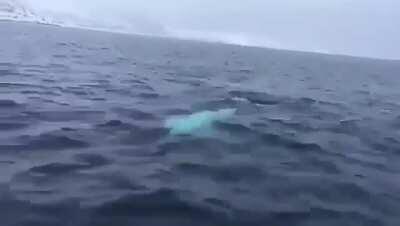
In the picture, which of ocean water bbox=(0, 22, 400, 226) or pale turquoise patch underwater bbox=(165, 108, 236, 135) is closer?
ocean water bbox=(0, 22, 400, 226)

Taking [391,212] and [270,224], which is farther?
[391,212]

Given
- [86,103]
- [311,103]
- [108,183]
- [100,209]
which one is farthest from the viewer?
[311,103]

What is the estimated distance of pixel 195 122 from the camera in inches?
647

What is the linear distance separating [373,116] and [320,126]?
6052 millimetres

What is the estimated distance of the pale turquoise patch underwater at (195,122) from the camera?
50.0 ft

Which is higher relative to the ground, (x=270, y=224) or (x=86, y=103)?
(x=86, y=103)

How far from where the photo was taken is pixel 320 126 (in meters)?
19.2

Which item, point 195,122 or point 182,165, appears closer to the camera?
point 182,165

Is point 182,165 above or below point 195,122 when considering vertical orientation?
below

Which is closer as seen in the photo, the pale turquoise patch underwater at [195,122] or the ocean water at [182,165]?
the ocean water at [182,165]

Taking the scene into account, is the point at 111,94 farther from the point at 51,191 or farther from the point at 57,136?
the point at 51,191

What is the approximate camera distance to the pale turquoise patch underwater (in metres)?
15.2

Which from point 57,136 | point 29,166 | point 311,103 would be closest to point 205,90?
point 311,103

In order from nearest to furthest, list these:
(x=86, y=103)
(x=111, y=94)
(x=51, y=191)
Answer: (x=51, y=191), (x=86, y=103), (x=111, y=94)
